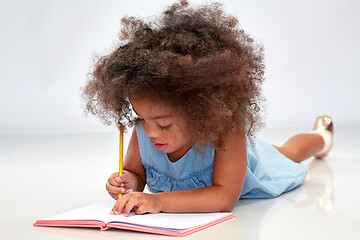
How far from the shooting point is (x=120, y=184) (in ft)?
5.48

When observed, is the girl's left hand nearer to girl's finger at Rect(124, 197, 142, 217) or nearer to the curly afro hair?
girl's finger at Rect(124, 197, 142, 217)

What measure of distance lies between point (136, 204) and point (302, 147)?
1094 mm

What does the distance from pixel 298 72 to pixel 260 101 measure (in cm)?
235

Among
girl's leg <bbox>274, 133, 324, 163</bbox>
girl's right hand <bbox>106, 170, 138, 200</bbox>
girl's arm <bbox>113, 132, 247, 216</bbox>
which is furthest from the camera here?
girl's leg <bbox>274, 133, 324, 163</bbox>

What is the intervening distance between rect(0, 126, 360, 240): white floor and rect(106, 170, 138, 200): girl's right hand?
150 mm

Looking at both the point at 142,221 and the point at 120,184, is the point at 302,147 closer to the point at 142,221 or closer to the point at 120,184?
the point at 120,184

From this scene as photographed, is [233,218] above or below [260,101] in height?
below

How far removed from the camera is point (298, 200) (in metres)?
1.83

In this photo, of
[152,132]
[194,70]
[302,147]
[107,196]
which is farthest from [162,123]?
[302,147]

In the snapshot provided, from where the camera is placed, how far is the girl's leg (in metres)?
2.35

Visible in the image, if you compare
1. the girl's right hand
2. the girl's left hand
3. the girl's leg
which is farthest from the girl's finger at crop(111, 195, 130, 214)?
the girl's leg
